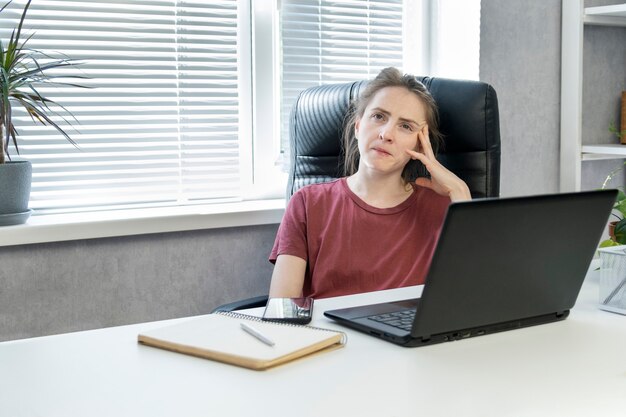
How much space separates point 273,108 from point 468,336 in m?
1.74

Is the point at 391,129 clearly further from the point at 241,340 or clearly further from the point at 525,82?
the point at 525,82

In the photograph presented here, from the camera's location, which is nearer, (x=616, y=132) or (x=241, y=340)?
(x=241, y=340)

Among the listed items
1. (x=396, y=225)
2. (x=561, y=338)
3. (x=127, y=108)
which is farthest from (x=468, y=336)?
(x=127, y=108)

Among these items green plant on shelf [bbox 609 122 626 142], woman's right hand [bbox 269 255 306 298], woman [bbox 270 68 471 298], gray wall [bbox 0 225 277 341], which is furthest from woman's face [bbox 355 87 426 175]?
green plant on shelf [bbox 609 122 626 142]

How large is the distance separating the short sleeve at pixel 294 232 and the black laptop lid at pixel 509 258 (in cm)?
84

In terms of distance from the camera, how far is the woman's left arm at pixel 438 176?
2033 millimetres

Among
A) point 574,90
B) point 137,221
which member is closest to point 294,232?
point 137,221

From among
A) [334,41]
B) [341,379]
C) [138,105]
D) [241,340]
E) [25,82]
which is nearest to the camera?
[341,379]

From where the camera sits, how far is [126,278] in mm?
2523

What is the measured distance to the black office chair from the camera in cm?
205

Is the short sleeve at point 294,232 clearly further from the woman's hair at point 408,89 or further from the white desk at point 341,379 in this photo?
the white desk at point 341,379

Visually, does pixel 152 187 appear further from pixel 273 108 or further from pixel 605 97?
pixel 605 97

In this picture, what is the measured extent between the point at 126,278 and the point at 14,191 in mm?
446

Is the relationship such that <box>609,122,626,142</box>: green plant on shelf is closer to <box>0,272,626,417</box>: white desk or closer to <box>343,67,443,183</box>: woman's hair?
<box>343,67,443,183</box>: woman's hair
